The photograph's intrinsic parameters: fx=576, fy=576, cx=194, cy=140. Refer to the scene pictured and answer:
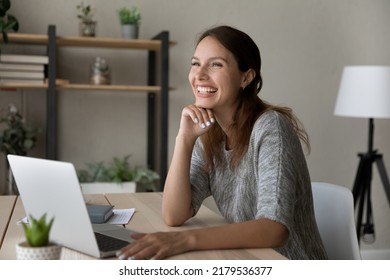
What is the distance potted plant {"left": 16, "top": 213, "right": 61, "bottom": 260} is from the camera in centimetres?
75

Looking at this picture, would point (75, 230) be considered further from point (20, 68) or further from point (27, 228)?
point (20, 68)

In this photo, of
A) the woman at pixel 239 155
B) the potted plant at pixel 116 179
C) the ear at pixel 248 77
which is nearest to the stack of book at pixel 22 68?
the potted plant at pixel 116 179

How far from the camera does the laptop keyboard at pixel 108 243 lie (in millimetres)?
1027

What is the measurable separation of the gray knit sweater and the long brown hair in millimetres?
29

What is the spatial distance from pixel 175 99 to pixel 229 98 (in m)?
1.76

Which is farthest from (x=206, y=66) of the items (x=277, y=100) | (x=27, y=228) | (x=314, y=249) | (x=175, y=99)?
(x=277, y=100)

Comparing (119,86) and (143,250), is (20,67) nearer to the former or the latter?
(119,86)

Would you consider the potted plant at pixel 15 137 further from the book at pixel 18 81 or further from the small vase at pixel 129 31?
the small vase at pixel 129 31

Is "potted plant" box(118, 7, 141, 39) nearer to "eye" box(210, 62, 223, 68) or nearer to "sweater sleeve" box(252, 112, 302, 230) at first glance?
"eye" box(210, 62, 223, 68)

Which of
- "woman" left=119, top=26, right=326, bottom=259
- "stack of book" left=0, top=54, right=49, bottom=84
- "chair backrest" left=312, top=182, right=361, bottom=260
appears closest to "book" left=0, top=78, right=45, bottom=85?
"stack of book" left=0, top=54, right=49, bottom=84

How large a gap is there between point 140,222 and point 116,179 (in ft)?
4.90

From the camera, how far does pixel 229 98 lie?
1442 mm

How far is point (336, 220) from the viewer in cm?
147

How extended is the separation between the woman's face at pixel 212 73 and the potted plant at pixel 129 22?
151cm
